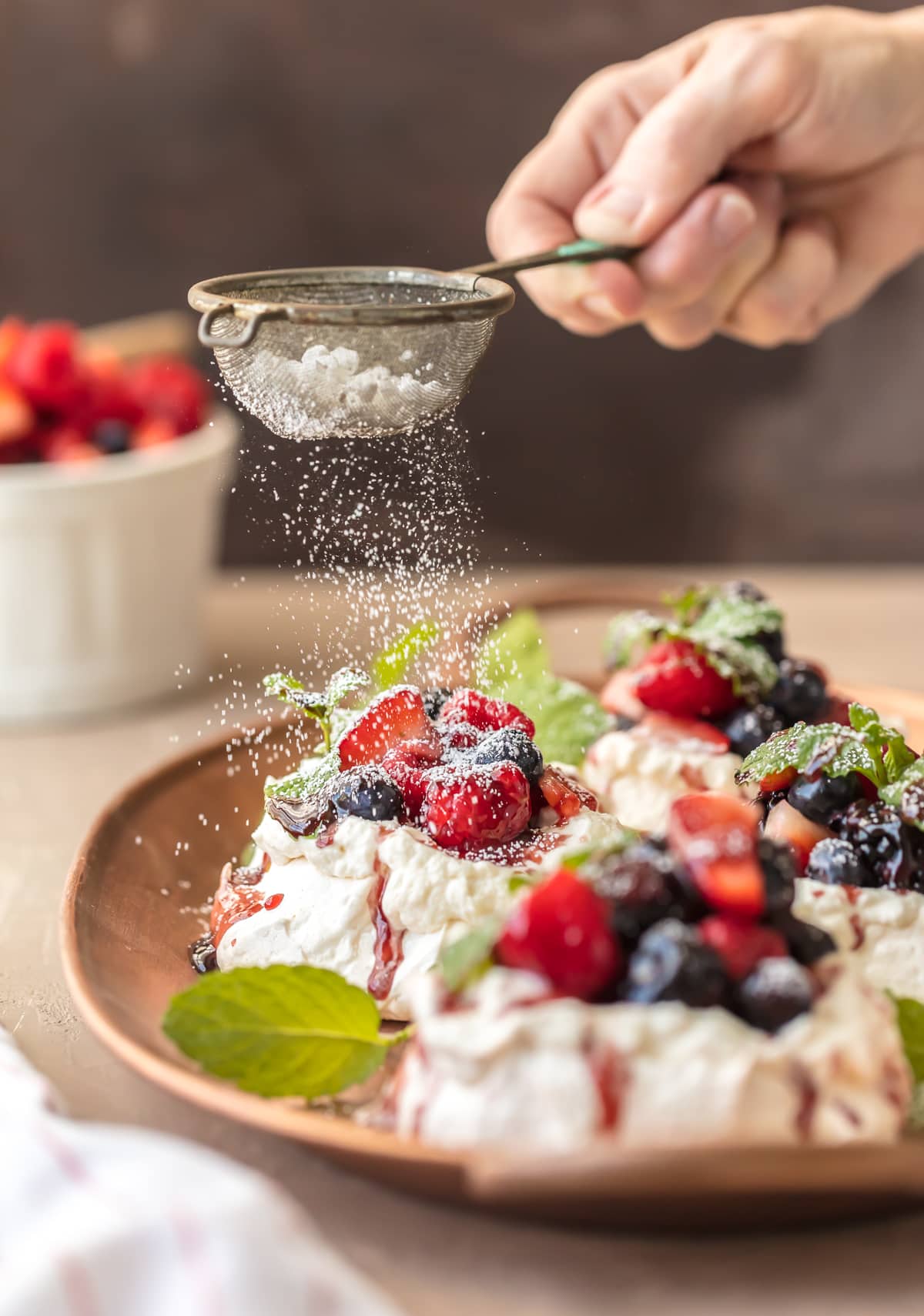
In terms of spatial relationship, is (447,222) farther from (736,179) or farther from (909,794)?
(909,794)

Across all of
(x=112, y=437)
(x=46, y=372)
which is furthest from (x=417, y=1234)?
(x=46, y=372)

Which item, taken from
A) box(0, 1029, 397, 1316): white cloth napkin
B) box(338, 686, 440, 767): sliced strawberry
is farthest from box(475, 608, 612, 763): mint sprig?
box(0, 1029, 397, 1316): white cloth napkin

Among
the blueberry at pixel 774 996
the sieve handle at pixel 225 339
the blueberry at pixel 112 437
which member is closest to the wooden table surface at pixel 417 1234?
the blueberry at pixel 774 996

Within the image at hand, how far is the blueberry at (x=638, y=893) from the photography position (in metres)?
0.92

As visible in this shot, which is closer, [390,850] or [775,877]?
[775,877]

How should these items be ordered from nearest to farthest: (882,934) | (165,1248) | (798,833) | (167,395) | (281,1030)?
(165,1248)
(281,1030)
(882,934)
(798,833)
(167,395)

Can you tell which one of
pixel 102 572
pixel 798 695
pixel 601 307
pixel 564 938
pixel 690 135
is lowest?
pixel 102 572

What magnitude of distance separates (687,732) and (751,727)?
3.1 inches

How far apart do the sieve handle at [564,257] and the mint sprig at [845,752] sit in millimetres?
559

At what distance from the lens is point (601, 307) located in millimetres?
1783

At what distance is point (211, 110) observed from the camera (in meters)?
3.07

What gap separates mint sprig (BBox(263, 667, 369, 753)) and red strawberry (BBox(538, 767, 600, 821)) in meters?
0.20

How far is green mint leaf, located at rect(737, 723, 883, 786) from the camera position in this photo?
1.24 m

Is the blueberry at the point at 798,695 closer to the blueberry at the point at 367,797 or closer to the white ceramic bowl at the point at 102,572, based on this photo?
the blueberry at the point at 367,797
